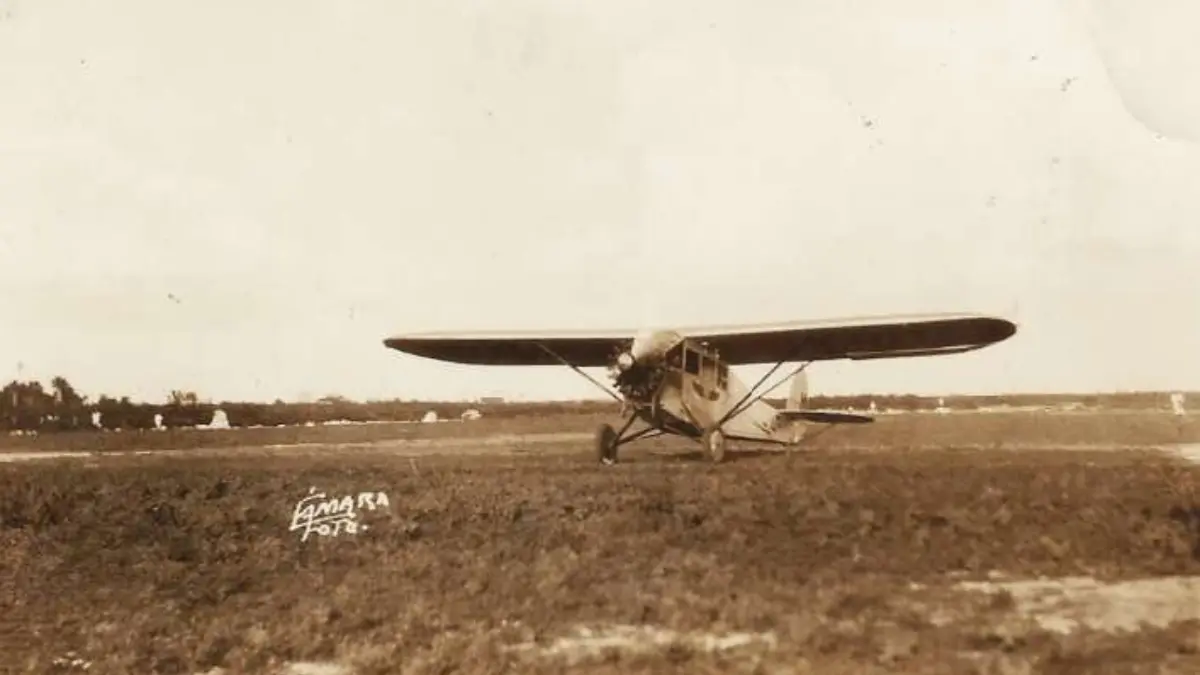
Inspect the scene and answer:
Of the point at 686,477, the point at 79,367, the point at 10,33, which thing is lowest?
the point at 686,477

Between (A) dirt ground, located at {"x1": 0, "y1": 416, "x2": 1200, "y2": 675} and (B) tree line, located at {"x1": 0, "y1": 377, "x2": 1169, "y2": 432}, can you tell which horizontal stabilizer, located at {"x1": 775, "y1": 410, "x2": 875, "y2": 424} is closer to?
(B) tree line, located at {"x1": 0, "y1": 377, "x2": 1169, "y2": 432}

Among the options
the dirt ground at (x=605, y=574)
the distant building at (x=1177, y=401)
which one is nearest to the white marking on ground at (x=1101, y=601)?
the dirt ground at (x=605, y=574)

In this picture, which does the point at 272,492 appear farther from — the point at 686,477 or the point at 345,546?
the point at 686,477

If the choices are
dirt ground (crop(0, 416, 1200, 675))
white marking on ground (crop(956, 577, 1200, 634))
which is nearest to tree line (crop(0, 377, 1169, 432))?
dirt ground (crop(0, 416, 1200, 675))

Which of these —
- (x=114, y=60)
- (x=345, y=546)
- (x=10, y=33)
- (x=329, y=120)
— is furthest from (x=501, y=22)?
(x=345, y=546)

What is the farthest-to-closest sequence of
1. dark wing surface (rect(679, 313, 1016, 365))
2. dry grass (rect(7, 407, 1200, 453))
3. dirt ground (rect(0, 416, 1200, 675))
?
dry grass (rect(7, 407, 1200, 453))
dark wing surface (rect(679, 313, 1016, 365))
dirt ground (rect(0, 416, 1200, 675))

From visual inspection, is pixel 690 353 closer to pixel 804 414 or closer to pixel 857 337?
pixel 857 337

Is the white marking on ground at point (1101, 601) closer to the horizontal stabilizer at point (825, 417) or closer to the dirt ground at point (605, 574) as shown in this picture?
the dirt ground at point (605, 574)
